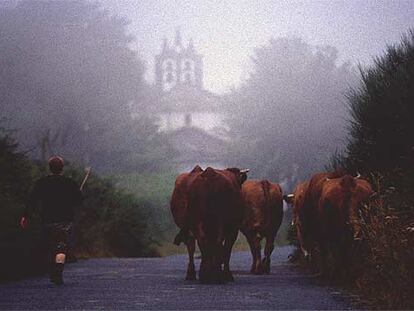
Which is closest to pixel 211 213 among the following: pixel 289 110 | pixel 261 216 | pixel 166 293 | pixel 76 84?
pixel 166 293

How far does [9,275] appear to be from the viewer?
15.6 m

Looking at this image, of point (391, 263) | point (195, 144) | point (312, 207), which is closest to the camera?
point (391, 263)

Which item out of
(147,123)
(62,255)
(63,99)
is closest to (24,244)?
(62,255)

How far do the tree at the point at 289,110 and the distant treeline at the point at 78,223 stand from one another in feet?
124

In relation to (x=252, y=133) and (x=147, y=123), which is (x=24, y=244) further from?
(x=252, y=133)

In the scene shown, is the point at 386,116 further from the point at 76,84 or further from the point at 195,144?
the point at 195,144

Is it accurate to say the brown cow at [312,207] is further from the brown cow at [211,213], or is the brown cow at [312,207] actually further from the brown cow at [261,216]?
the brown cow at [261,216]

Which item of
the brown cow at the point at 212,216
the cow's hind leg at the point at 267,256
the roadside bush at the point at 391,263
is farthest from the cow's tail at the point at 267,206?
the roadside bush at the point at 391,263

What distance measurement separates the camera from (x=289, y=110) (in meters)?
75.0

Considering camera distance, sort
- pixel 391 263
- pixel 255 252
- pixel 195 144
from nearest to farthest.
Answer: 1. pixel 391 263
2. pixel 255 252
3. pixel 195 144

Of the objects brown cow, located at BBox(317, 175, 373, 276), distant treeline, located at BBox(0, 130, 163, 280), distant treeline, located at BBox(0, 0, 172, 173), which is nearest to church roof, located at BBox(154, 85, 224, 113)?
distant treeline, located at BBox(0, 0, 172, 173)

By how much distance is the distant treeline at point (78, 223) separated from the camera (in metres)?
15.8

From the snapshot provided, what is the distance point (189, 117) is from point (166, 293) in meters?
147

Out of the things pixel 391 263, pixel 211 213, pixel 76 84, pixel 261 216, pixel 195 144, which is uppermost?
pixel 195 144
